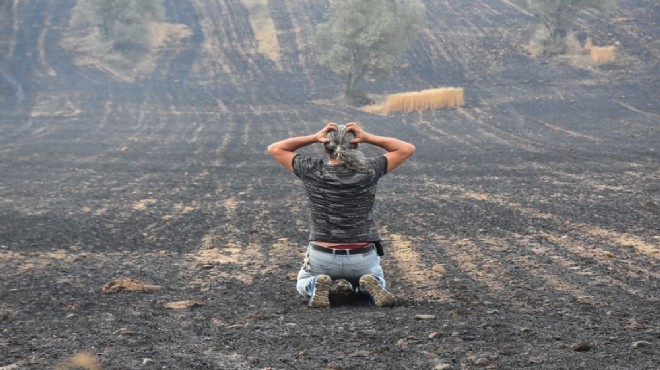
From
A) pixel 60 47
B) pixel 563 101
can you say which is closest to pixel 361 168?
pixel 563 101

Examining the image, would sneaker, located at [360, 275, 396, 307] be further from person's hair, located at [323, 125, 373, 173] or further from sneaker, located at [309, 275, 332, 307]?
person's hair, located at [323, 125, 373, 173]

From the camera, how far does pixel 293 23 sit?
200ft

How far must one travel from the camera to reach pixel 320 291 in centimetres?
764

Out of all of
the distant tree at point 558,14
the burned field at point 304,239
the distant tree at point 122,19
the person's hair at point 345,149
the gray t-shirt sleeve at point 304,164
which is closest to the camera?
the burned field at point 304,239

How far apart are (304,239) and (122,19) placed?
4596cm

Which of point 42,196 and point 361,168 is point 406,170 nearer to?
point 42,196

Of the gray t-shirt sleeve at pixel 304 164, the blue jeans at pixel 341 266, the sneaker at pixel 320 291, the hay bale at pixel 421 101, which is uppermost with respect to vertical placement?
the gray t-shirt sleeve at pixel 304 164

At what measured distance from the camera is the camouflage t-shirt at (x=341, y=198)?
7586 mm

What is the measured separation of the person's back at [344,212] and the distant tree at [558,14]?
46.7m

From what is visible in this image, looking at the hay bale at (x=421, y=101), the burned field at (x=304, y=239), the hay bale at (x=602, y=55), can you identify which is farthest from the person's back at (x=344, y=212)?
the hay bale at (x=602, y=55)

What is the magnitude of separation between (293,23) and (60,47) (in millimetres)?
15246

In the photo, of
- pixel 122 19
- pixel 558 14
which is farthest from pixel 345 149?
pixel 122 19

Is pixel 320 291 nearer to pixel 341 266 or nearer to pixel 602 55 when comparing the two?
pixel 341 266

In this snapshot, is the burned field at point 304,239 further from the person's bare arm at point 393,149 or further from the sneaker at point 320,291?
the person's bare arm at point 393,149
